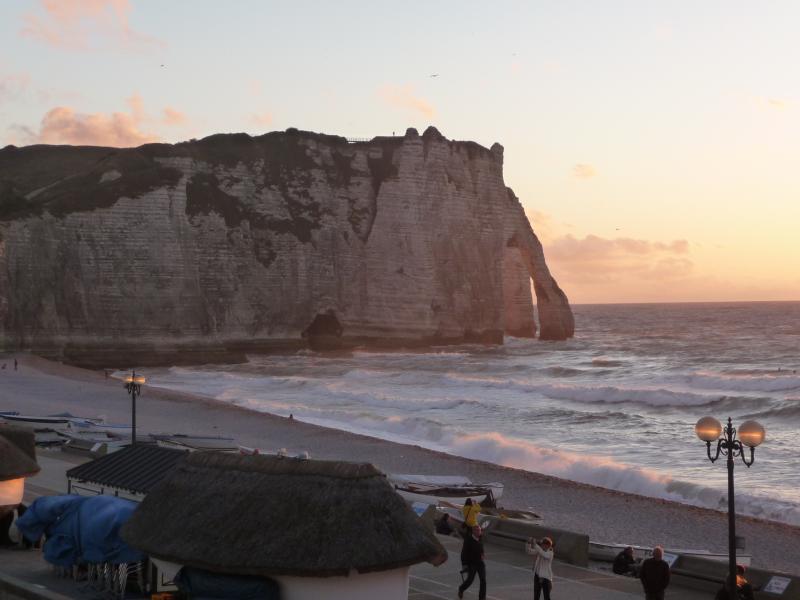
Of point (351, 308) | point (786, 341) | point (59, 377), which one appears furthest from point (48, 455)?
point (786, 341)

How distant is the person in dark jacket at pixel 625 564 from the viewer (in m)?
14.8

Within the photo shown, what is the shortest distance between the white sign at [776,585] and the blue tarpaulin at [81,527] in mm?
7434

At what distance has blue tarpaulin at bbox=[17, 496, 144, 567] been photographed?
463 inches

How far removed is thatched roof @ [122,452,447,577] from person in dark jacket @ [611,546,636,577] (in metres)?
5.17

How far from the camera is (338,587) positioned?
31.8 feet

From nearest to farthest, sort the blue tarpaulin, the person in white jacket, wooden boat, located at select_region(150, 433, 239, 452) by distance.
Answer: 1. the blue tarpaulin
2. the person in white jacket
3. wooden boat, located at select_region(150, 433, 239, 452)

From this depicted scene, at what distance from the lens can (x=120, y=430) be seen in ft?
94.6

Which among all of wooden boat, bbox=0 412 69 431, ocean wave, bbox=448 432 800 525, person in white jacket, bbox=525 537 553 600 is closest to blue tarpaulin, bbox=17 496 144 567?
person in white jacket, bbox=525 537 553 600

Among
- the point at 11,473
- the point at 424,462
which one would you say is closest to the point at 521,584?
the point at 11,473

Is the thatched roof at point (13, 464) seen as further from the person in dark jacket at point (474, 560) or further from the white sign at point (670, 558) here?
the white sign at point (670, 558)

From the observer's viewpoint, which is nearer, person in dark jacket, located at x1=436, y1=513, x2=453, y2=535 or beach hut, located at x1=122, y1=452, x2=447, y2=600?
beach hut, located at x1=122, y1=452, x2=447, y2=600

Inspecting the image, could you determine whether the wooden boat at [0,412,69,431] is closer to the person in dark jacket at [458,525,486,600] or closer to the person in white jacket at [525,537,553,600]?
the person in dark jacket at [458,525,486,600]

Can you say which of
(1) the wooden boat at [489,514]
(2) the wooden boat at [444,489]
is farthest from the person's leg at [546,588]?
(2) the wooden boat at [444,489]

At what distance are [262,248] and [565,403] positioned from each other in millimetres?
31001
